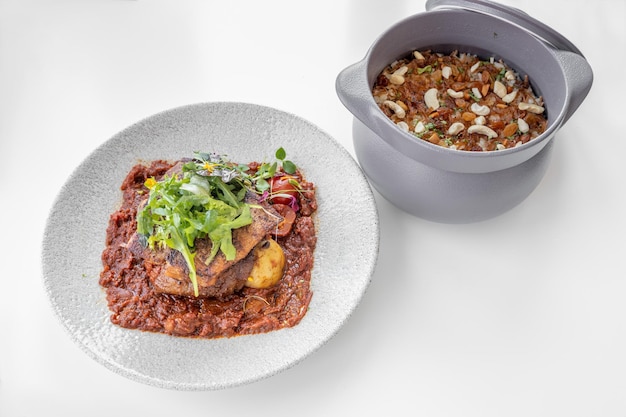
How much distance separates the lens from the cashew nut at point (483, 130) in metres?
2.10

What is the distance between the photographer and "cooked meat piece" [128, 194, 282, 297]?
2.03 metres

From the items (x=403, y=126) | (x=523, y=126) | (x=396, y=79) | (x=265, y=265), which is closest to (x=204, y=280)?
(x=265, y=265)

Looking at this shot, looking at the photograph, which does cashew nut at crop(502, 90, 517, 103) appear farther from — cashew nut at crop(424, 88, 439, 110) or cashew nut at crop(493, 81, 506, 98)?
cashew nut at crop(424, 88, 439, 110)

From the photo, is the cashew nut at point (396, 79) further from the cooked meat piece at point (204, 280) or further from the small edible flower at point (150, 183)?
the small edible flower at point (150, 183)

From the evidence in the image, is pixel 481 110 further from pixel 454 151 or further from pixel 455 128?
pixel 454 151

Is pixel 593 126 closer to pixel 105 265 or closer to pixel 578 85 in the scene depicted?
pixel 578 85

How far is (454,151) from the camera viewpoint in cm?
185

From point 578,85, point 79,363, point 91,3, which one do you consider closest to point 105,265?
point 79,363

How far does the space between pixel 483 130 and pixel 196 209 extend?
885mm

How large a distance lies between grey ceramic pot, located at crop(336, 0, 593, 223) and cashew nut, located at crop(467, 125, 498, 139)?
0.13m

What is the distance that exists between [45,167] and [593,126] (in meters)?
1.97

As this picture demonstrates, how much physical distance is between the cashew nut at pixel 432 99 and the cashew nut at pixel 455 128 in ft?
0.29

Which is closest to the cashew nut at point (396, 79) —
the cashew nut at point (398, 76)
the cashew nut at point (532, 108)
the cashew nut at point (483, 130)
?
the cashew nut at point (398, 76)

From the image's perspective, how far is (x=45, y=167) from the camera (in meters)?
2.48
